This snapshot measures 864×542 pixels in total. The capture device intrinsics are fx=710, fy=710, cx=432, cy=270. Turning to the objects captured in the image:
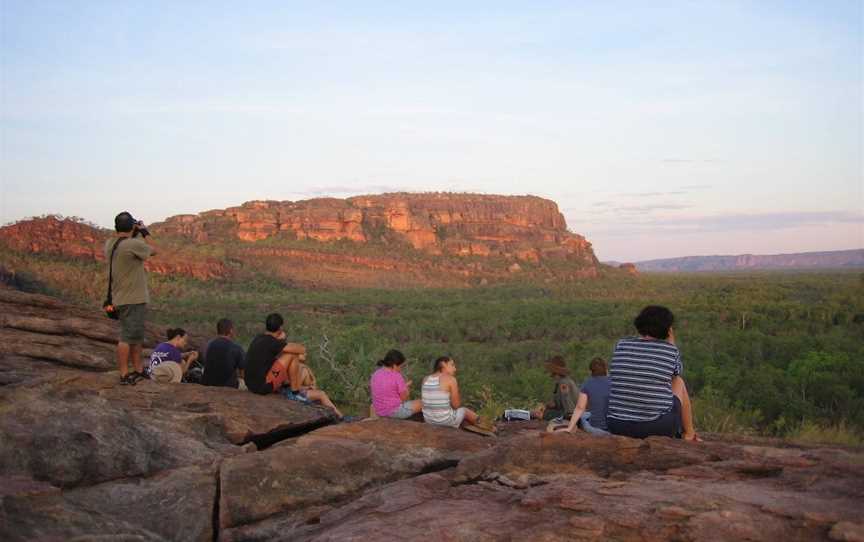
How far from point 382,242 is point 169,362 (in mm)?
86132

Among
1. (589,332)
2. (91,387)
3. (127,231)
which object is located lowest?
(589,332)

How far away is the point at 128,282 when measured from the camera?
22.9 feet

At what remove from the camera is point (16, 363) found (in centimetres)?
825

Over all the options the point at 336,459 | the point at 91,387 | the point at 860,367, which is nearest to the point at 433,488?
the point at 336,459

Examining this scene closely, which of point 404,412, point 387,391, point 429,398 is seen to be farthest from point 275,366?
point 429,398

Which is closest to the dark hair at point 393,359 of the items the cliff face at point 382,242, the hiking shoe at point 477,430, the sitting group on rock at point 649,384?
the hiking shoe at point 477,430

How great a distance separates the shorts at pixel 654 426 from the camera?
5246 millimetres

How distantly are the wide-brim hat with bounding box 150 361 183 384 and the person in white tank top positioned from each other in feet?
8.91

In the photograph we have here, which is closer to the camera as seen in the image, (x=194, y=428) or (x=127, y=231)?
(x=194, y=428)

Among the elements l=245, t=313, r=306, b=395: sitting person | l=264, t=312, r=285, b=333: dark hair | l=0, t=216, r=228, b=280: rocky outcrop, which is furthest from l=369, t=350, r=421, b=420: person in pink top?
l=0, t=216, r=228, b=280: rocky outcrop

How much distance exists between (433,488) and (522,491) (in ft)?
2.20

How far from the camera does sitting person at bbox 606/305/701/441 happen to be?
16.8 ft

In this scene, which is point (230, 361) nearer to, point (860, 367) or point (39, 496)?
point (39, 496)

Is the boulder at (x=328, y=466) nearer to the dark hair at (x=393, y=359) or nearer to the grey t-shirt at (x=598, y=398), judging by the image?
the grey t-shirt at (x=598, y=398)
